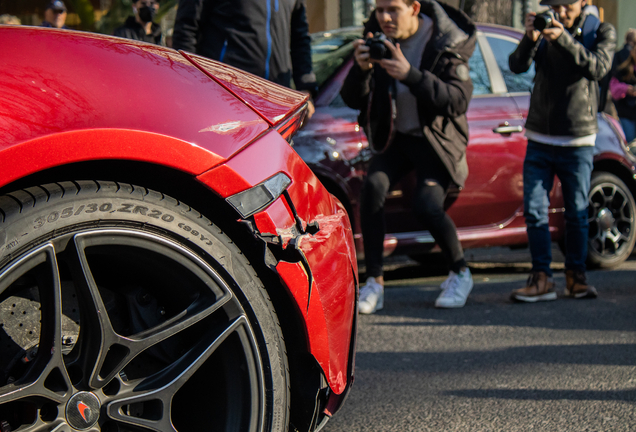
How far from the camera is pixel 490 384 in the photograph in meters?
2.80

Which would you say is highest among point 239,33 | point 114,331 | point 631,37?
point 239,33

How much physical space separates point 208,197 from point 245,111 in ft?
0.74

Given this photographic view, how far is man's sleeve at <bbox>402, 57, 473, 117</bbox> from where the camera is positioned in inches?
158

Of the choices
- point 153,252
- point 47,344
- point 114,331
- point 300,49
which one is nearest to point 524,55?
point 300,49

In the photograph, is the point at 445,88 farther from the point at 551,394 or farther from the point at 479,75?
the point at 551,394

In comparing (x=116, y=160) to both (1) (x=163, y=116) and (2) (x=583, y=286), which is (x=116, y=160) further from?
(2) (x=583, y=286)

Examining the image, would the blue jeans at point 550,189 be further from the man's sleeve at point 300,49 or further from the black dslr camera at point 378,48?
the man's sleeve at point 300,49

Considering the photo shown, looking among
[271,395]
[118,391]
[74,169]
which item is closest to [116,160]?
[74,169]

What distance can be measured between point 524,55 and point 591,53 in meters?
0.39

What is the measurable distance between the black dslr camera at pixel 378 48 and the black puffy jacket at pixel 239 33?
493mm

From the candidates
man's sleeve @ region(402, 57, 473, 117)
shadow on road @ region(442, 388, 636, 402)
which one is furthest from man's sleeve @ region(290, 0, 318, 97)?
shadow on road @ region(442, 388, 636, 402)

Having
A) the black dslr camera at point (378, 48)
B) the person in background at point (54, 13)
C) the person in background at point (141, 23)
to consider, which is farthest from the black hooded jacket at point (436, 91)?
the person in background at point (54, 13)

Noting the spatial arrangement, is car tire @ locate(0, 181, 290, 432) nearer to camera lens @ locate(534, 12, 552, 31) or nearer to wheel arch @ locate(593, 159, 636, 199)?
camera lens @ locate(534, 12, 552, 31)

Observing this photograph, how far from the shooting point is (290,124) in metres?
1.86
